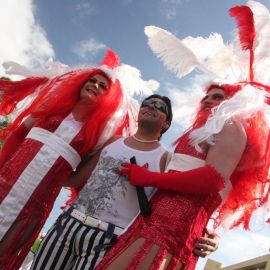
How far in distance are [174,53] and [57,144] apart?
1.12 m

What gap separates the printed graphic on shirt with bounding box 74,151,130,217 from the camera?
2.40 meters

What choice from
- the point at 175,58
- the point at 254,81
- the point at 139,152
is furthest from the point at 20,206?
the point at 254,81

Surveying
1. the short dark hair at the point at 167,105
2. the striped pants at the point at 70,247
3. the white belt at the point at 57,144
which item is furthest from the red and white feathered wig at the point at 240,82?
the white belt at the point at 57,144

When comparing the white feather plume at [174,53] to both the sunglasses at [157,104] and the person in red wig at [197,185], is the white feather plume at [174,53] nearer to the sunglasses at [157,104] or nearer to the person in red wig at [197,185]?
the sunglasses at [157,104]

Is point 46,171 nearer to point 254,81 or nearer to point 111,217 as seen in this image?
point 111,217

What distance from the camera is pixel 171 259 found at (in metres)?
1.96

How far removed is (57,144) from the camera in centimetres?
294

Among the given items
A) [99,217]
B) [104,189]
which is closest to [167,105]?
[104,189]

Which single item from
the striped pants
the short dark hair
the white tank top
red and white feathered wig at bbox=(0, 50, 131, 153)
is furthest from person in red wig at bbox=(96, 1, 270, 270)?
red and white feathered wig at bbox=(0, 50, 131, 153)

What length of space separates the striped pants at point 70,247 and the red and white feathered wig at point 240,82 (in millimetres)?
808

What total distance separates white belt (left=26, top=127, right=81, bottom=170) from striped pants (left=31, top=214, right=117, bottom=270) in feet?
1.94

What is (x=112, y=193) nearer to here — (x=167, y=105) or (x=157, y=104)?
(x=157, y=104)

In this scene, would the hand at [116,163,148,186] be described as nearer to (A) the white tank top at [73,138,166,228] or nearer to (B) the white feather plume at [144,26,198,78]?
(A) the white tank top at [73,138,166,228]

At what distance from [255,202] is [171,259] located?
849mm
